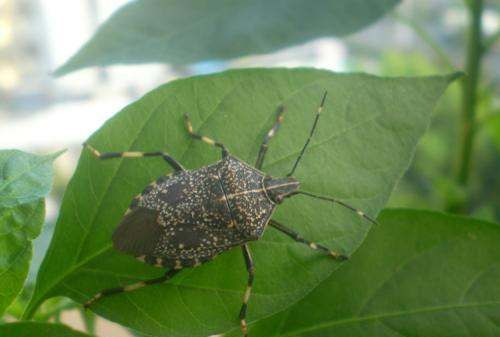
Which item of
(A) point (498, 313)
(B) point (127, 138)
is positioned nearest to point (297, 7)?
(B) point (127, 138)

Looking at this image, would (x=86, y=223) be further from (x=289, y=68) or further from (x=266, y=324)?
(x=289, y=68)

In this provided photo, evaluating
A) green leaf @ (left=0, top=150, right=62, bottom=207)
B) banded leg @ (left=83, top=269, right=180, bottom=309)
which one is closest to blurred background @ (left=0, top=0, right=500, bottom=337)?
banded leg @ (left=83, top=269, right=180, bottom=309)

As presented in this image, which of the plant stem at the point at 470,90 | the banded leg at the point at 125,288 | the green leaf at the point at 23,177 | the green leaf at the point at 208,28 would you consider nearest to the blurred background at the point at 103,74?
the plant stem at the point at 470,90

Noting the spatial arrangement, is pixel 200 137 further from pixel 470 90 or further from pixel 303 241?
pixel 470 90

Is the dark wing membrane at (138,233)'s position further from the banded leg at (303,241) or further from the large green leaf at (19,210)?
the banded leg at (303,241)

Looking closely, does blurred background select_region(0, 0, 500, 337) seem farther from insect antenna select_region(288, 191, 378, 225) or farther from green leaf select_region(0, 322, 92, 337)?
green leaf select_region(0, 322, 92, 337)

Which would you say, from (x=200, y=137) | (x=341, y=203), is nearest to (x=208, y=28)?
(x=200, y=137)
